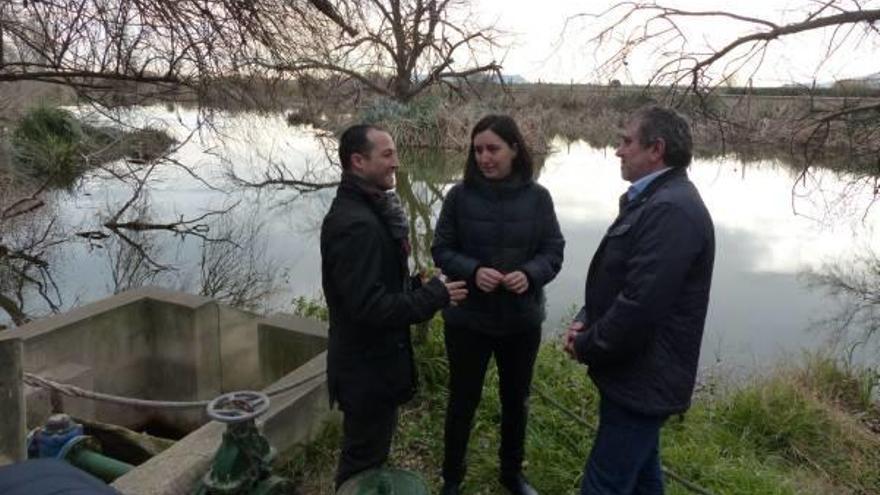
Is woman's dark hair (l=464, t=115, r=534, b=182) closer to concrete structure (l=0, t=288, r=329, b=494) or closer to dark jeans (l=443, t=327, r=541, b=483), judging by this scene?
dark jeans (l=443, t=327, r=541, b=483)

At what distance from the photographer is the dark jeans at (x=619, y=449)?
6.58 ft

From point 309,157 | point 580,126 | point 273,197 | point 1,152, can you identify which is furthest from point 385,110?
point 580,126

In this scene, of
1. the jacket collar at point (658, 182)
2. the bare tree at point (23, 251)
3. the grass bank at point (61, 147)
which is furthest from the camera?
the grass bank at point (61, 147)

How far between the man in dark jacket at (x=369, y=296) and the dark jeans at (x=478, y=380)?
0.33 metres

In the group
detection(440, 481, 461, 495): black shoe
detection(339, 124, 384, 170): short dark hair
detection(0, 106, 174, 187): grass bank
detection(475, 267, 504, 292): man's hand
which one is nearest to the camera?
detection(339, 124, 384, 170): short dark hair

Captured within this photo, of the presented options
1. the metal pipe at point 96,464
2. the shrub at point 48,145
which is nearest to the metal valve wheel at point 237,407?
the metal pipe at point 96,464

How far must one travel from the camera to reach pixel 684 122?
6.53 feet

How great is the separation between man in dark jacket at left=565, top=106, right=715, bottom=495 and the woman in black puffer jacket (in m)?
0.39

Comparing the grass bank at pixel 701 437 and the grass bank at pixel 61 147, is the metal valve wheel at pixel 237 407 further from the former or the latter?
the grass bank at pixel 61 147

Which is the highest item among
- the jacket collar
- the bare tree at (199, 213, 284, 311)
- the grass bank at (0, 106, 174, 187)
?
the jacket collar

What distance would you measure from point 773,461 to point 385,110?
14.3 m

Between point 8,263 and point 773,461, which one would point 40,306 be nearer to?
point 8,263

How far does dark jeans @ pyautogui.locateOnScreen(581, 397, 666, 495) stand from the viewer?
79.0 inches

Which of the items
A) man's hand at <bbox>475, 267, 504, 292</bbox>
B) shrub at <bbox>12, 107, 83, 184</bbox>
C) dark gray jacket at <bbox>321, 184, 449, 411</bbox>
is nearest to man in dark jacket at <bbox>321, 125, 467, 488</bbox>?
dark gray jacket at <bbox>321, 184, 449, 411</bbox>
